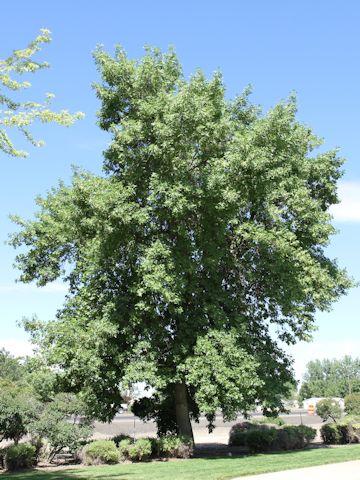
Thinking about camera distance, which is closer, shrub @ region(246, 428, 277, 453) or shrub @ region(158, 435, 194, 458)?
shrub @ region(158, 435, 194, 458)

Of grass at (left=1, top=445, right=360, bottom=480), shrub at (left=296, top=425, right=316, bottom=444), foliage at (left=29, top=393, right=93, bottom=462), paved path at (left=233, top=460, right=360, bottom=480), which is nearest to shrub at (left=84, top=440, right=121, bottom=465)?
grass at (left=1, top=445, right=360, bottom=480)

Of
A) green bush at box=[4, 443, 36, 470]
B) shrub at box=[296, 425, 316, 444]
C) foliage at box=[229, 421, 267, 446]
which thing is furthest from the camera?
foliage at box=[229, 421, 267, 446]

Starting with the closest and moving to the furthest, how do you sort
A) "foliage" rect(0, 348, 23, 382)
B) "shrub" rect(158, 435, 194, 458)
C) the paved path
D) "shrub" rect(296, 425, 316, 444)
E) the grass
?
the paved path → the grass → "shrub" rect(158, 435, 194, 458) → "shrub" rect(296, 425, 316, 444) → "foliage" rect(0, 348, 23, 382)

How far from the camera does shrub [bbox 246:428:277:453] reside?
21.0 meters

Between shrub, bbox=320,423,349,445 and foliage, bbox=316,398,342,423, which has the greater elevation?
foliage, bbox=316,398,342,423

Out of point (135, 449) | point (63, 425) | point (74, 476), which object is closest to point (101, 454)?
point (135, 449)

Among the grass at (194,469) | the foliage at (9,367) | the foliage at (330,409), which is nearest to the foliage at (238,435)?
the grass at (194,469)

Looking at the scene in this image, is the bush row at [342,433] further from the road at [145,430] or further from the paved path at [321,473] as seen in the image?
the paved path at [321,473]

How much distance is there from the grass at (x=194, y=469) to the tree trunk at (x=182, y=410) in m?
2.96

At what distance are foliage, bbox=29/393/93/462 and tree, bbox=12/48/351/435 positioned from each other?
2.53 ft

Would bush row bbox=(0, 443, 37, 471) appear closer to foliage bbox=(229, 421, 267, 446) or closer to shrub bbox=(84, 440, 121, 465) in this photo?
shrub bbox=(84, 440, 121, 465)

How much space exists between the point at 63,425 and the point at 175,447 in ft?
13.8

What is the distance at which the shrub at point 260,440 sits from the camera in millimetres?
20962

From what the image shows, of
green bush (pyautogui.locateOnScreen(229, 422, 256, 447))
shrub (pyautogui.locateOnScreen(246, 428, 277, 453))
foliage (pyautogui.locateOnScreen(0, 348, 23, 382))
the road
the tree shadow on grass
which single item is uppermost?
foliage (pyautogui.locateOnScreen(0, 348, 23, 382))
